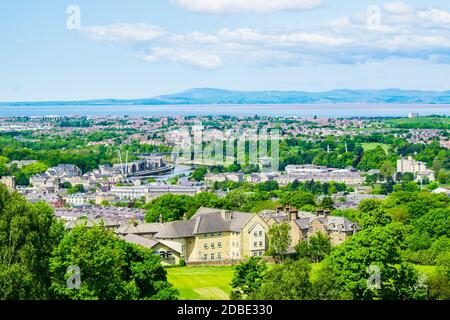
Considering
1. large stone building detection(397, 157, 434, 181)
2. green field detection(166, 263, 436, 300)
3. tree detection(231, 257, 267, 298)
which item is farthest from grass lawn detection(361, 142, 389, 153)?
tree detection(231, 257, 267, 298)

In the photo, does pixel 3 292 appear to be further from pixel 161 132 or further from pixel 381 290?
pixel 161 132

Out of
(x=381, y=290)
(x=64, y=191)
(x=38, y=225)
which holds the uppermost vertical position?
(x=38, y=225)

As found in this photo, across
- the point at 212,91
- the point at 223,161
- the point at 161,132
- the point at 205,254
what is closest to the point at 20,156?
the point at 223,161

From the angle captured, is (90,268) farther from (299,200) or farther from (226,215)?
(299,200)

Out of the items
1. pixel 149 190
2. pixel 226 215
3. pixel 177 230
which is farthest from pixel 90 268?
pixel 149 190

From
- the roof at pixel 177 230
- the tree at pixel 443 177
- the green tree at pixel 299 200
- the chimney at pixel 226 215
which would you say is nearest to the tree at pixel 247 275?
the roof at pixel 177 230

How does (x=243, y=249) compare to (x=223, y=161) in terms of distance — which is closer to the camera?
(x=243, y=249)

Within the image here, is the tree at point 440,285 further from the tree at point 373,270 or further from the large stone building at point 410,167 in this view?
the large stone building at point 410,167
